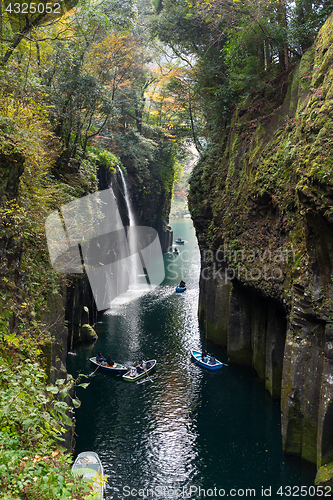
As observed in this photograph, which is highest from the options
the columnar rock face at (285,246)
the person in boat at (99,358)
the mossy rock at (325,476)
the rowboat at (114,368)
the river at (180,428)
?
the columnar rock face at (285,246)

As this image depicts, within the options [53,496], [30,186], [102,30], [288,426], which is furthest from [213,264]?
[53,496]

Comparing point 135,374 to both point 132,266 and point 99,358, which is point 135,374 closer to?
point 99,358

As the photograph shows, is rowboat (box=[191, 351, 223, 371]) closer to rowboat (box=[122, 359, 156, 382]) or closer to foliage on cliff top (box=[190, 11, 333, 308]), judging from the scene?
rowboat (box=[122, 359, 156, 382])

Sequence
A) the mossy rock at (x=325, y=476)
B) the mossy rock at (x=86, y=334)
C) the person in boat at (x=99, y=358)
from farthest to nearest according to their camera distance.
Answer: the mossy rock at (x=86, y=334) < the person in boat at (x=99, y=358) < the mossy rock at (x=325, y=476)

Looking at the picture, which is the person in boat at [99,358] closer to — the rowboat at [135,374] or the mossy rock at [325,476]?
the rowboat at [135,374]

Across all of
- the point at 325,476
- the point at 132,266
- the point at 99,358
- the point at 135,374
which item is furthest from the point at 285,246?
the point at 132,266

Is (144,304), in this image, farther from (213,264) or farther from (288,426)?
(288,426)

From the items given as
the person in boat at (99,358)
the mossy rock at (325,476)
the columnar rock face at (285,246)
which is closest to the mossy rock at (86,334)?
the person in boat at (99,358)
